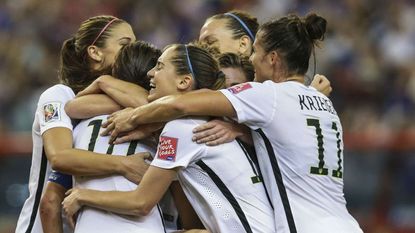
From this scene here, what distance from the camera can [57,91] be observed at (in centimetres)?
488

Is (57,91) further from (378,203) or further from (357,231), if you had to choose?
(378,203)

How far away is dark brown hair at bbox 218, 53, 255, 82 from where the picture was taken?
4945 millimetres

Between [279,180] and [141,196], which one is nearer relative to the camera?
[141,196]

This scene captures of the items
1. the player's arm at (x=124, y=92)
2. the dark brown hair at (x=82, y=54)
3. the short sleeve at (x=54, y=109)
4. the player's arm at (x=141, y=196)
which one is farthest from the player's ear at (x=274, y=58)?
the short sleeve at (x=54, y=109)

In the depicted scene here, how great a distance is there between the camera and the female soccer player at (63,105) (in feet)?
15.2

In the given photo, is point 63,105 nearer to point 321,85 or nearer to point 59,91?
point 59,91

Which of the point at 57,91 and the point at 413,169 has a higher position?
the point at 57,91

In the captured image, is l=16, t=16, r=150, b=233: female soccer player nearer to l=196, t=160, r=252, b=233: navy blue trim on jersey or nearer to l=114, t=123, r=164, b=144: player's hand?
l=114, t=123, r=164, b=144: player's hand

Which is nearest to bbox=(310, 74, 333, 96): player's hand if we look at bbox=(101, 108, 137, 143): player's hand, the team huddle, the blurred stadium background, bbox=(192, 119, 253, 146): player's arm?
the team huddle

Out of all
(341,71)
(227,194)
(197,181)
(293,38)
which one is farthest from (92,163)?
(341,71)

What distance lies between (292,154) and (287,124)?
5.1 inches

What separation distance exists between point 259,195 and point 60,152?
899mm

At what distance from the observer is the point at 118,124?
14.9 ft

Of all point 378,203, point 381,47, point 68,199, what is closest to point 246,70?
point 68,199
